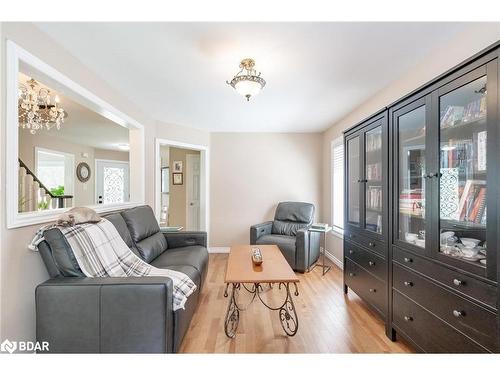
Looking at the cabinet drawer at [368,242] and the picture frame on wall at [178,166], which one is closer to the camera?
the cabinet drawer at [368,242]

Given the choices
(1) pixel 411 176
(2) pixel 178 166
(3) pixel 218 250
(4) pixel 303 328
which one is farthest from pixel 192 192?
(1) pixel 411 176

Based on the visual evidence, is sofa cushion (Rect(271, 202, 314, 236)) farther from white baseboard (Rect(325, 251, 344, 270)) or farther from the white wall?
the white wall

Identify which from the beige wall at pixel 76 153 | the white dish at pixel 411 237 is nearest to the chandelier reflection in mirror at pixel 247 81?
the white dish at pixel 411 237

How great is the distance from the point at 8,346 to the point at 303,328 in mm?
2069

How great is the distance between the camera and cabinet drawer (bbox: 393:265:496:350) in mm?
1213

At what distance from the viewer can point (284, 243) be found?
3.72 m

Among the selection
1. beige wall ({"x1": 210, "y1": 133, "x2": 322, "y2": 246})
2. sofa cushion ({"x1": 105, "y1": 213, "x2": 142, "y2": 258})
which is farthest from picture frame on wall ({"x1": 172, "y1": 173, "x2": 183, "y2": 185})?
sofa cushion ({"x1": 105, "y1": 213, "x2": 142, "y2": 258})

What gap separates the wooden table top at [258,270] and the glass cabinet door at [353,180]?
964 millimetres

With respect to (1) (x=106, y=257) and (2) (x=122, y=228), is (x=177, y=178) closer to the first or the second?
(2) (x=122, y=228)

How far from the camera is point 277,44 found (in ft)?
5.95

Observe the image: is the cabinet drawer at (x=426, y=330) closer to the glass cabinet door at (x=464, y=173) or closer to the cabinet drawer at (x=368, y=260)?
the cabinet drawer at (x=368, y=260)

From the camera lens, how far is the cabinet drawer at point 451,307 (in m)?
1.21

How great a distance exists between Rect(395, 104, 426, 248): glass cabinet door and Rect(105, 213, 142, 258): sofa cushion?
247 centimetres
